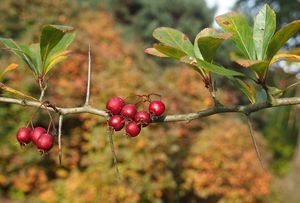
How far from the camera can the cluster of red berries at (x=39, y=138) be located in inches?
37.3

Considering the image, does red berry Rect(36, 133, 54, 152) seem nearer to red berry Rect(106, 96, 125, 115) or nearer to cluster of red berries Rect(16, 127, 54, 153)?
cluster of red berries Rect(16, 127, 54, 153)

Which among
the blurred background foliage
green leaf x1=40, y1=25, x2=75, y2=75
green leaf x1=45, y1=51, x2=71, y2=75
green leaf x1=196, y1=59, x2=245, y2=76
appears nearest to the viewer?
green leaf x1=196, y1=59, x2=245, y2=76

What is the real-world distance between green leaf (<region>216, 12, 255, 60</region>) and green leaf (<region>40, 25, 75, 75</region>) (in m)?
0.35

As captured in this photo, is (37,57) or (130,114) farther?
(37,57)

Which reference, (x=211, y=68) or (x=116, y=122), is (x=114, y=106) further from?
(x=211, y=68)

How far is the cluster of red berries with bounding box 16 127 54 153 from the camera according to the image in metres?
0.95

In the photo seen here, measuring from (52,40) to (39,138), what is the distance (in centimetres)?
23

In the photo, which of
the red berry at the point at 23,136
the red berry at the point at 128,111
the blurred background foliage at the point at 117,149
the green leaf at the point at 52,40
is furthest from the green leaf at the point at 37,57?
the blurred background foliage at the point at 117,149

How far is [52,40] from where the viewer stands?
1.03 m

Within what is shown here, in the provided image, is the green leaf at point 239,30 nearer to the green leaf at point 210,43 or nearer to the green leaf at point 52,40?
the green leaf at point 210,43

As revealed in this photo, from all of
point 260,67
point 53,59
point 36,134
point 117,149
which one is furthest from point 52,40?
point 117,149

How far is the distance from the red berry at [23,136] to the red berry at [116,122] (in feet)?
0.70

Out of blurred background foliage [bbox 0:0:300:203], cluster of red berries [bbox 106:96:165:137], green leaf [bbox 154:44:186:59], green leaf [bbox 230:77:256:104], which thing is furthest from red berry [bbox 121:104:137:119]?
blurred background foliage [bbox 0:0:300:203]

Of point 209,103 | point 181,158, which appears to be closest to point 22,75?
point 181,158
